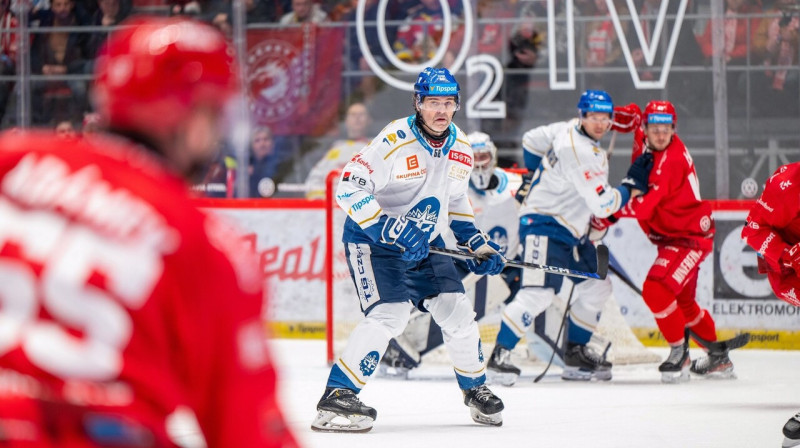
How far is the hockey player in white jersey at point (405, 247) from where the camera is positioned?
4332 millimetres

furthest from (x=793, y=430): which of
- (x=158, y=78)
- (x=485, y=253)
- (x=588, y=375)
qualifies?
(x=158, y=78)

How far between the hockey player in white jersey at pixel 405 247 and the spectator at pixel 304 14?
3.32 metres

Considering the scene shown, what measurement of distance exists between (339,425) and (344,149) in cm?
354

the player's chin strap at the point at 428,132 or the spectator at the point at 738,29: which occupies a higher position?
the spectator at the point at 738,29

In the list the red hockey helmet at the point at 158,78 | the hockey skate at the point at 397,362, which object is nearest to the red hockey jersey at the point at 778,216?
the hockey skate at the point at 397,362

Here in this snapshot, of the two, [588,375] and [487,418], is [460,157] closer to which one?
[487,418]

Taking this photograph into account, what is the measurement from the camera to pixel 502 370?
577 cm

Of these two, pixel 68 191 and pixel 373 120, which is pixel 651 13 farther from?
pixel 68 191

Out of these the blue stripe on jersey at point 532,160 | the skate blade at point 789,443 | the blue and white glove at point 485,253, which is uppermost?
the blue stripe on jersey at point 532,160

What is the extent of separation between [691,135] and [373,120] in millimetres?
1963

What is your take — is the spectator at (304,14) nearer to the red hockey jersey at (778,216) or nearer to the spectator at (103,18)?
the spectator at (103,18)

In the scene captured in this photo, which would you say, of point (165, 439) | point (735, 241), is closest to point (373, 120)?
point (735, 241)

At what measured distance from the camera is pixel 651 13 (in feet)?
25.0

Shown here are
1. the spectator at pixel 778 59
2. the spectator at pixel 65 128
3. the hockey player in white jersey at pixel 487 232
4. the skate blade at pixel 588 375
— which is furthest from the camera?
the spectator at pixel 65 128
